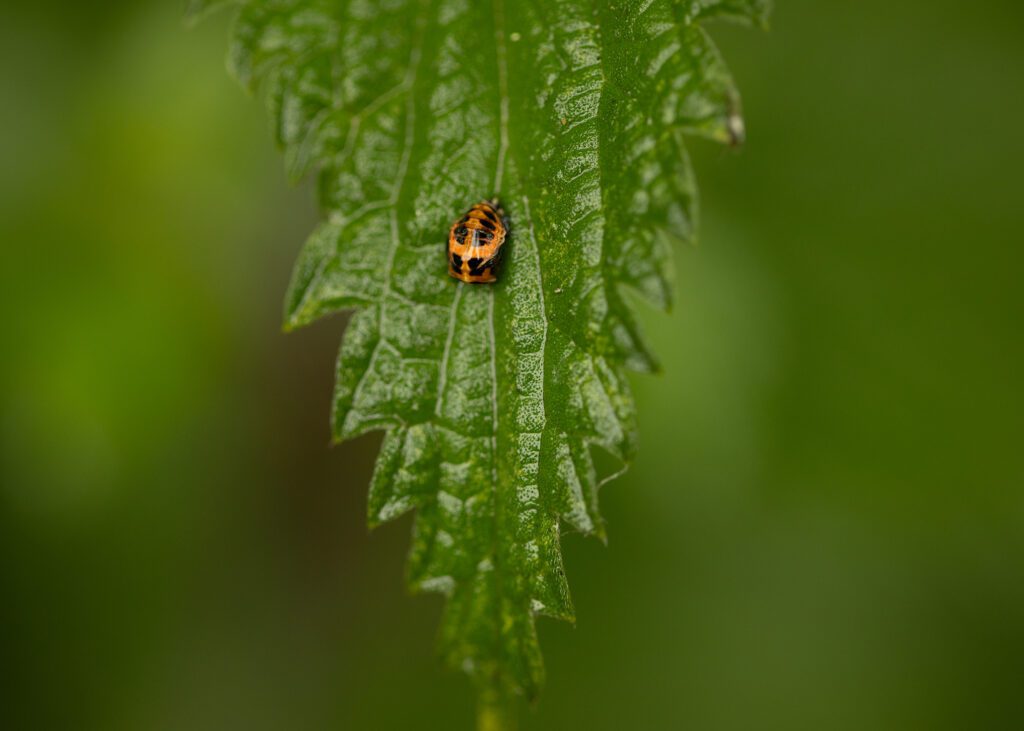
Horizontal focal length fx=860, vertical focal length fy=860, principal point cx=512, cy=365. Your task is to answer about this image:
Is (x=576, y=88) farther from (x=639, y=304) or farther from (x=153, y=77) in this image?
(x=153, y=77)

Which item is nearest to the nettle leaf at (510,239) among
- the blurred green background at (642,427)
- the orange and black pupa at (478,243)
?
the orange and black pupa at (478,243)

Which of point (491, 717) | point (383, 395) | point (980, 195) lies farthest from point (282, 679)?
point (980, 195)

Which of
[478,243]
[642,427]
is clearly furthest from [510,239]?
[642,427]

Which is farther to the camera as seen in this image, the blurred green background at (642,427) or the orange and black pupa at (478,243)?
the blurred green background at (642,427)

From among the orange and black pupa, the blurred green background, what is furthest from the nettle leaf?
the blurred green background

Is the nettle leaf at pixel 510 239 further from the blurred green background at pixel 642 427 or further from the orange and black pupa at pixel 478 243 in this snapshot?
the blurred green background at pixel 642 427
